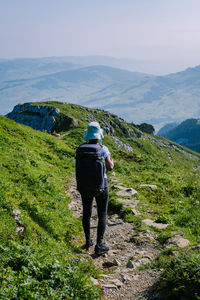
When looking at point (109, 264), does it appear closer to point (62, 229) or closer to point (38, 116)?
point (62, 229)

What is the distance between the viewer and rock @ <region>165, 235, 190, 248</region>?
25.7 ft

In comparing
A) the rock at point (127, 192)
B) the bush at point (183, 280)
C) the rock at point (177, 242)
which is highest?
the bush at point (183, 280)

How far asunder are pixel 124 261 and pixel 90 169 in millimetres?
2944

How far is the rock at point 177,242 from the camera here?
7.84 m

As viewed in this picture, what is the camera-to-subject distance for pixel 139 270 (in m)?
6.93

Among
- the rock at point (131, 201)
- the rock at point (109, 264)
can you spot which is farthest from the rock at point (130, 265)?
the rock at point (131, 201)

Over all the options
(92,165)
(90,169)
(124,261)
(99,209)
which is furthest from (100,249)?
(92,165)

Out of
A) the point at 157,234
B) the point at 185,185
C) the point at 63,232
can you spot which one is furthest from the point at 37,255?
the point at 185,185

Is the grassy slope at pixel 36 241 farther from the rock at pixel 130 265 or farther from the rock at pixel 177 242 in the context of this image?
the rock at pixel 177 242

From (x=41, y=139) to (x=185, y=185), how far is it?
39.7 feet

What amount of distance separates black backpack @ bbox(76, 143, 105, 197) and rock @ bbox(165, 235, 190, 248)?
2815 mm

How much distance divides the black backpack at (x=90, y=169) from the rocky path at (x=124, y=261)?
2.02 metres

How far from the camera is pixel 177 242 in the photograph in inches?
315

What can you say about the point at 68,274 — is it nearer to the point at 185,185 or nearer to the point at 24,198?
the point at 24,198
